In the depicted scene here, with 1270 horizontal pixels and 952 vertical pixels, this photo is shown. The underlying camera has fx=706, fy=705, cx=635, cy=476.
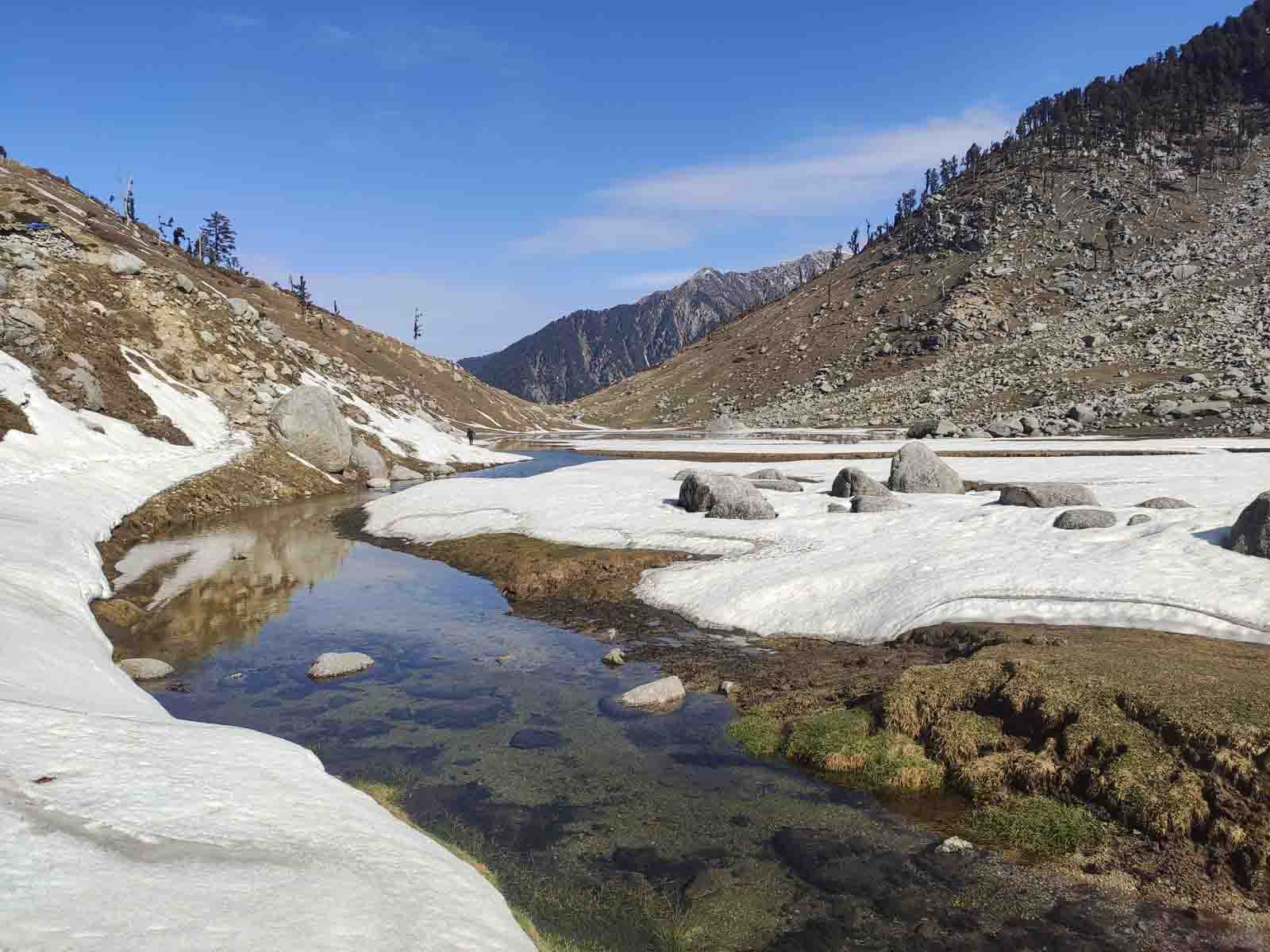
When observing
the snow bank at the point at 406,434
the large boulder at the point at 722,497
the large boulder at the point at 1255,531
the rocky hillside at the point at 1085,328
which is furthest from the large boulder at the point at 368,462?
the rocky hillside at the point at 1085,328

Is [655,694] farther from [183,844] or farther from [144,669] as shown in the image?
[144,669]

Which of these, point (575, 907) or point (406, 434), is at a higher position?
point (406, 434)

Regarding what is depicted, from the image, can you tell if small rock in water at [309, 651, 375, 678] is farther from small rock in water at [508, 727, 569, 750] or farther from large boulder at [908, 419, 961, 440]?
large boulder at [908, 419, 961, 440]

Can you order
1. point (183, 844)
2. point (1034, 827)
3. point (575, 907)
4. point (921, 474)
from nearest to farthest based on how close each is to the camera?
point (183, 844), point (575, 907), point (1034, 827), point (921, 474)

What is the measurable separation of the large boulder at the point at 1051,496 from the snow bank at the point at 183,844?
2994cm

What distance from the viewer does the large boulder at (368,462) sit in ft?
210

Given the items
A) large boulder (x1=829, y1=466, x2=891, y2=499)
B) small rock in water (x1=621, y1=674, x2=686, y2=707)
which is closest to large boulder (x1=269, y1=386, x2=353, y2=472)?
large boulder (x1=829, y1=466, x2=891, y2=499)

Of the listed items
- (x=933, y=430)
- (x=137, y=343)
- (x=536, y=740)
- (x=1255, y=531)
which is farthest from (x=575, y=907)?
(x=933, y=430)

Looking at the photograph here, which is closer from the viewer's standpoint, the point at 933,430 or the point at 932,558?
→ the point at 932,558

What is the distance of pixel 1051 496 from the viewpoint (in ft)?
103

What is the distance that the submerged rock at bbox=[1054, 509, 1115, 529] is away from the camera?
26906 millimetres

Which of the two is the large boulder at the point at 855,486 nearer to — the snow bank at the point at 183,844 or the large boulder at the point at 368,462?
the snow bank at the point at 183,844

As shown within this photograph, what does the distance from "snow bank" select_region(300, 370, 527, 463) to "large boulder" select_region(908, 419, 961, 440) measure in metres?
53.9

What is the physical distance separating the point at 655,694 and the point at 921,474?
2712 cm
